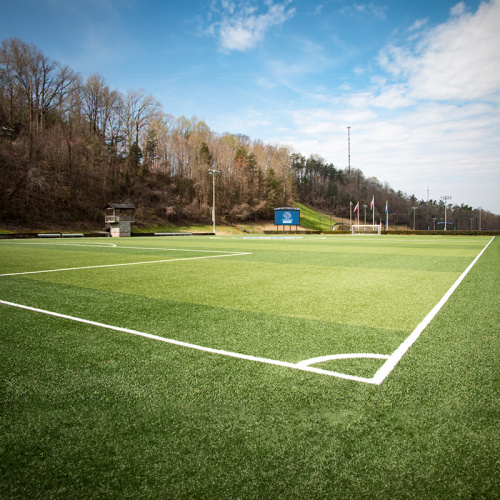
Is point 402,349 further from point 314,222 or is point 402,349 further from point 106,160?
point 314,222

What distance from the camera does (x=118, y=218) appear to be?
42.9 metres

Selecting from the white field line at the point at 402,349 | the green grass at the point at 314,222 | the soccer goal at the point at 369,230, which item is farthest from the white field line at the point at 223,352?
the green grass at the point at 314,222

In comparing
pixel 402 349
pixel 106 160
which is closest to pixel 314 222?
pixel 106 160

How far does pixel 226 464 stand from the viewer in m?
1.74

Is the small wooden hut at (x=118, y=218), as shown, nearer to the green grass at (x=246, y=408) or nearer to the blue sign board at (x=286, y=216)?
the blue sign board at (x=286, y=216)

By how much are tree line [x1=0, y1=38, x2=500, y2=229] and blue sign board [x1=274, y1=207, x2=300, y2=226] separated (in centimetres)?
1361

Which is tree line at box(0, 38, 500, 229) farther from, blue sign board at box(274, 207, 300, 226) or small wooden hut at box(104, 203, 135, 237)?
blue sign board at box(274, 207, 300, 226)

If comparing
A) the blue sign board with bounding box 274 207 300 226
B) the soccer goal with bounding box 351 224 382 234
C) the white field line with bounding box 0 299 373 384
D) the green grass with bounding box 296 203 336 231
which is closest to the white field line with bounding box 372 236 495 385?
the white field line with bounding box 0 299 373 384

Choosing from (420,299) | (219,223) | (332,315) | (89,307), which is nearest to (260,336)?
(332,315)

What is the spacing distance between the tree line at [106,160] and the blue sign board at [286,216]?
13.6m

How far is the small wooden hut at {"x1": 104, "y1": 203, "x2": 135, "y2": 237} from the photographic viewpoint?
130 ft

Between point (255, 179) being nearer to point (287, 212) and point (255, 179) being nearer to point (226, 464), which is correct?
point (287, 212)

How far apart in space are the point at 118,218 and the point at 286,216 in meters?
26.8

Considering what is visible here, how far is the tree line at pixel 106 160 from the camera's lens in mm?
43188
